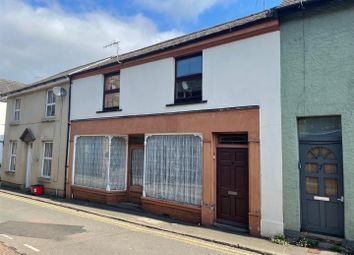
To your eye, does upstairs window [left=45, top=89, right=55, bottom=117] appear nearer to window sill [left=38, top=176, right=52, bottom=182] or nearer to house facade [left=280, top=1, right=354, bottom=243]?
window sill [left=38, top=176, right=52, bottom=182]

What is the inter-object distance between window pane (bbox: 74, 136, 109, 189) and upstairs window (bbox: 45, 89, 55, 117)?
9.78ft

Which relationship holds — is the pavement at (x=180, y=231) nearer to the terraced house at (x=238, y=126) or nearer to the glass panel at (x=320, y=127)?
the terraced house at (x=238, y=126)

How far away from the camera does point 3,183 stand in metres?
19.0

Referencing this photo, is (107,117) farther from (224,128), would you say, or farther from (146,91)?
(224,128)

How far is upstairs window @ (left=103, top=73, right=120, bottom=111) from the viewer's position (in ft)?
43.2

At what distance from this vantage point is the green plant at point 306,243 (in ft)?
24.3

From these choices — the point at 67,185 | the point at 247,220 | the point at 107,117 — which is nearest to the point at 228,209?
the point at 247,220

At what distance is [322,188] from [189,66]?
18.1ft

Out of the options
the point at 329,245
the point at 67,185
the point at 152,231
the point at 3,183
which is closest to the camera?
the point at 329,245

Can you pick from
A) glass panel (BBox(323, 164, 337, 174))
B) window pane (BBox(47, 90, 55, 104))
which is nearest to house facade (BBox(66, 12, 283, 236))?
glass panel (BBox(323, 164, 337, 174))

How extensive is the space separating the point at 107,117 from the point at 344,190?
9013 mm

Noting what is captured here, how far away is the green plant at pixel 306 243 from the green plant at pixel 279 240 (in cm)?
27

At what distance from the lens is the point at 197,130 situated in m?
9.98

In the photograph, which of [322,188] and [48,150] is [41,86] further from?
[322,188]
